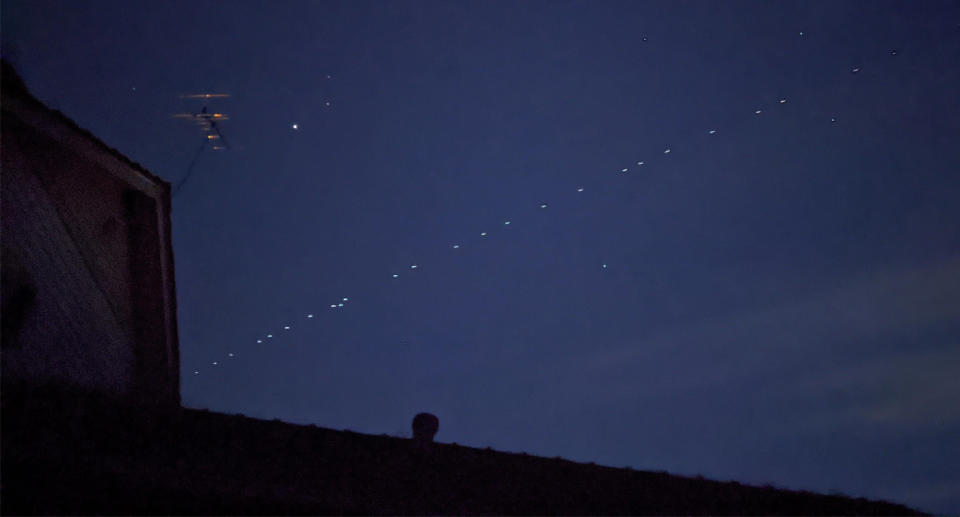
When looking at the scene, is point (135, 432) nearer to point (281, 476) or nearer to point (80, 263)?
point (281, 476)

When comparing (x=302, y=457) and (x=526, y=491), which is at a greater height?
(x=302, y=457)

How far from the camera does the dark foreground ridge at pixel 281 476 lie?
3.18 metres

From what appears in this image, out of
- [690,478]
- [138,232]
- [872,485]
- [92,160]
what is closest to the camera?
[690,478]

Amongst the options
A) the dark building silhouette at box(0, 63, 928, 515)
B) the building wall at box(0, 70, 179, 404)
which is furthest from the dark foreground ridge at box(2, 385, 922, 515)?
the building wall at box(0, 70, 179, 404)

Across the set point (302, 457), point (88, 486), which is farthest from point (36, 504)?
point (302, 457)

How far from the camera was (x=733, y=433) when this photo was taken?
82.2 meters

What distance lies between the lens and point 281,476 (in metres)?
3.81

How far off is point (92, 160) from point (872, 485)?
3125 inches

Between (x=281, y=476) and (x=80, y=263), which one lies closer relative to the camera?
(x=281, y=476)

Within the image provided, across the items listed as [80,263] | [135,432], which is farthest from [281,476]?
[80,263]

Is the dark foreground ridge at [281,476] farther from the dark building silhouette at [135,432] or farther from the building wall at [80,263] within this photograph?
the building wall at [80,263]

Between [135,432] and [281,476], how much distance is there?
2.80 ft

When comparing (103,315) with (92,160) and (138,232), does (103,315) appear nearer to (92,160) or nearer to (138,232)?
(138,232)

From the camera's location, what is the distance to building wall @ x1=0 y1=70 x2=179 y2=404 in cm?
524
